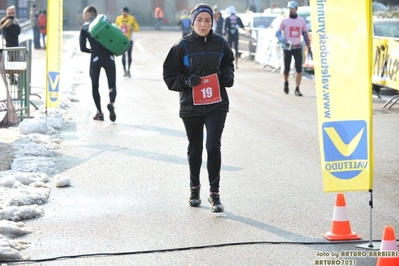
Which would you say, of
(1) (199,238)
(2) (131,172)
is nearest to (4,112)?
(2) (131,172)

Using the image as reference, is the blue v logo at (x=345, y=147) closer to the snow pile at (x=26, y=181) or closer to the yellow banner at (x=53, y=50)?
the snow pile at (x=26, y=181)

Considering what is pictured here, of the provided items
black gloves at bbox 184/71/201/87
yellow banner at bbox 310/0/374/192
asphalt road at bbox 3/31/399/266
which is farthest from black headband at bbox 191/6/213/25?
asphalt road at bbox 3/31/399/266

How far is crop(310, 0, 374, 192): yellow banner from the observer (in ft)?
22.6

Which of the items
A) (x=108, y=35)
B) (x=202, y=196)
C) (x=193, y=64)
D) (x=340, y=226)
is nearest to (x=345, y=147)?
(x=340, y=226)

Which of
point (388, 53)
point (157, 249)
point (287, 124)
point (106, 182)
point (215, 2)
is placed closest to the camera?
point (157, 249)

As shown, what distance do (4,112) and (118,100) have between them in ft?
21.0

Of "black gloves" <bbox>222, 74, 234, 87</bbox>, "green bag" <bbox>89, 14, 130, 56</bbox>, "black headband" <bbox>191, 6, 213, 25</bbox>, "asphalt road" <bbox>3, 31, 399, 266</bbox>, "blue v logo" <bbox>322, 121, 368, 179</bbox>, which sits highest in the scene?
"black headband" <bbox>191, 6, 213, 25</bbox>

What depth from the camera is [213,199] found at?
8.39 meters

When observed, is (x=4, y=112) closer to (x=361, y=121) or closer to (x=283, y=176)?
(x=283, y=176)

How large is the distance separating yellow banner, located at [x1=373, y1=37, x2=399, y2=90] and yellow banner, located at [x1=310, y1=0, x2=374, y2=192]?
36.6ft

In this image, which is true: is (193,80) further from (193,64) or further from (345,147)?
(345,147)

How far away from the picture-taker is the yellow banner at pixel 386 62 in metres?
18.0

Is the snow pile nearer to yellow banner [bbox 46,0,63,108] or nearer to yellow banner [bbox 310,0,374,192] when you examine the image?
yellow banner [bbox 46,0,63,108]

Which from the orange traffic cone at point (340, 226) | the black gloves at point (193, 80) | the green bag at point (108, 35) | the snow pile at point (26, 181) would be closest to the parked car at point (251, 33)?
the green bag at point (108, 35)
